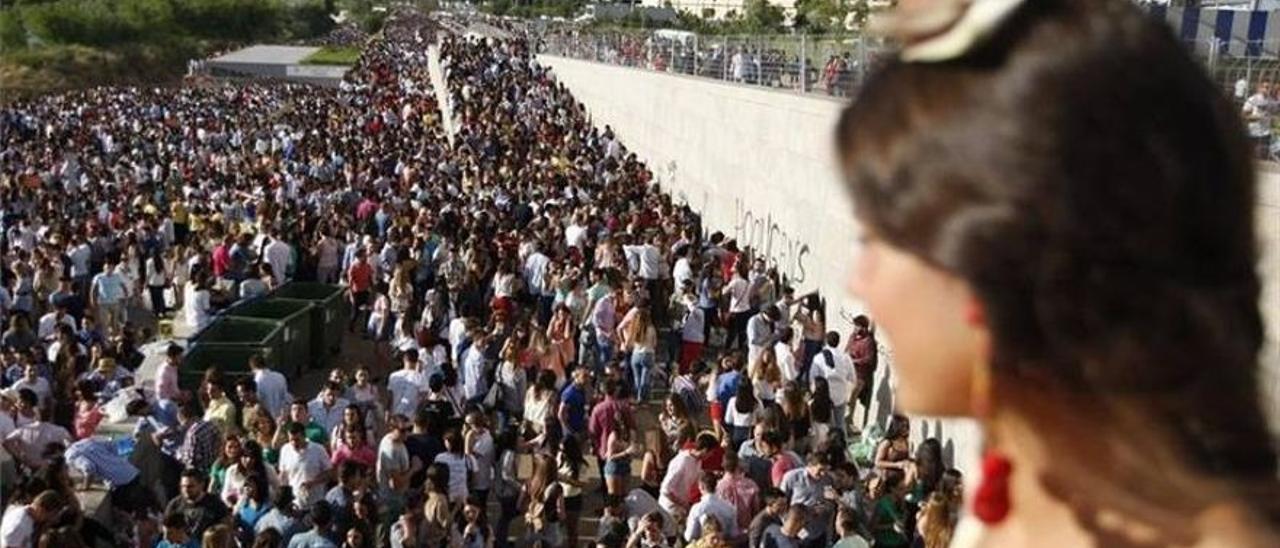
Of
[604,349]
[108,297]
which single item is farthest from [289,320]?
[604,349]

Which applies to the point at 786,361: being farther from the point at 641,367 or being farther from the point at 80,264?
the point at 80,264

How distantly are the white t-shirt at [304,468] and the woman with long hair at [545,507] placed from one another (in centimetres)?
129

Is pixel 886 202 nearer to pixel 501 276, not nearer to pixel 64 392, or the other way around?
pixel 64 392

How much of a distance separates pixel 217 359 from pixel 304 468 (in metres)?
5.07

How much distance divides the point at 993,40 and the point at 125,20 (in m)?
112

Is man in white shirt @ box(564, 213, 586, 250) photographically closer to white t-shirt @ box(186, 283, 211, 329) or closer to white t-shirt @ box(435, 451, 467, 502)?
white t-shirt @ box(186, 283, 211, 329)

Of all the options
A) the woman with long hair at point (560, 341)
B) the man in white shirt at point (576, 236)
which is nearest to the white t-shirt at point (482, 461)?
the woman with long hair at point (560, 341)

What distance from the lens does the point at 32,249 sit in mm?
16797

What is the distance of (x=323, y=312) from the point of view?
15336 mm

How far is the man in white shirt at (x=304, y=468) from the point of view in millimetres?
8383

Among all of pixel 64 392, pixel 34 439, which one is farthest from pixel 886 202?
pixel 64 392

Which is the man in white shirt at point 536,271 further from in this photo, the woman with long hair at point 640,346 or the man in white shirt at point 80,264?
the man in white shirt at point 80,264

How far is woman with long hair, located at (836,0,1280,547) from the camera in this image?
931 millimetres

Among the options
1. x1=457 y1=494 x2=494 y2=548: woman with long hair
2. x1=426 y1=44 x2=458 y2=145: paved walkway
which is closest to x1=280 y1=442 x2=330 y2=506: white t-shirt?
x1=457 y1=494 x2=494 y2=548: woman with long hair
